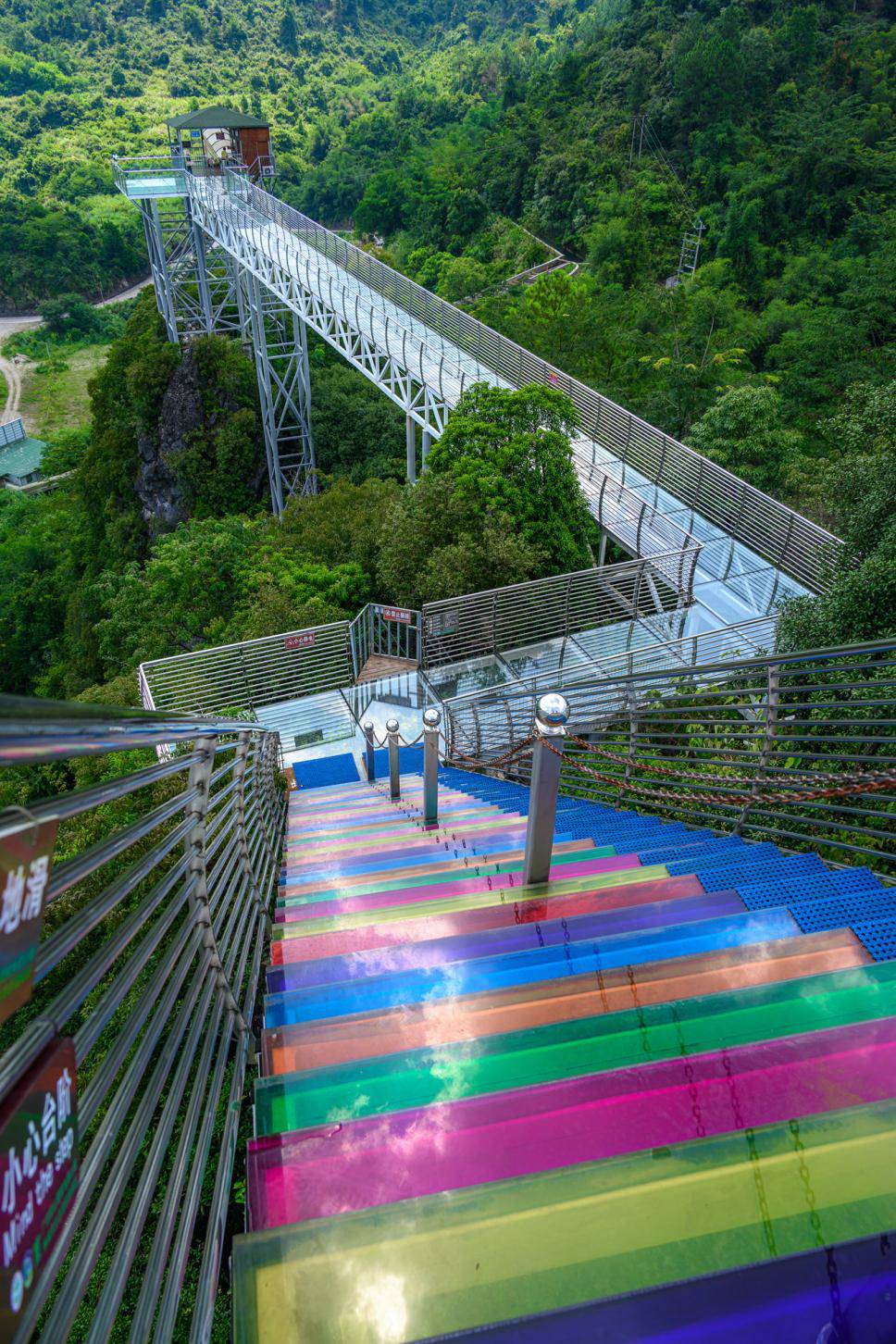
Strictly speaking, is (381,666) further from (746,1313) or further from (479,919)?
(746,1313)

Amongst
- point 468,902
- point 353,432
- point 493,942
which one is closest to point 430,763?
point 468,902

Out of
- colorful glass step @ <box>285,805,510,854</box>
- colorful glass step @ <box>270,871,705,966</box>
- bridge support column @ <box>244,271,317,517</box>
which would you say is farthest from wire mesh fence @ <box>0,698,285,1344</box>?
bridge support column @ <box>244,271,317,517</box>

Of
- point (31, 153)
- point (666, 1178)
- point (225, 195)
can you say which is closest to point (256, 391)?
point (225, 195)

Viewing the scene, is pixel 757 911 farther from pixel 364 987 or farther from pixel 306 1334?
pixel 306 1334

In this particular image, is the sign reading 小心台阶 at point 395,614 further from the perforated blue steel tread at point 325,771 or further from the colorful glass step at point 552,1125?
the colorful glass step at point 552,1125

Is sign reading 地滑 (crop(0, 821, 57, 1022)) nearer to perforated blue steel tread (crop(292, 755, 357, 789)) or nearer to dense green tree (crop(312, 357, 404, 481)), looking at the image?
perforated blue steel tread (crop(292, 755, 357, 789))
